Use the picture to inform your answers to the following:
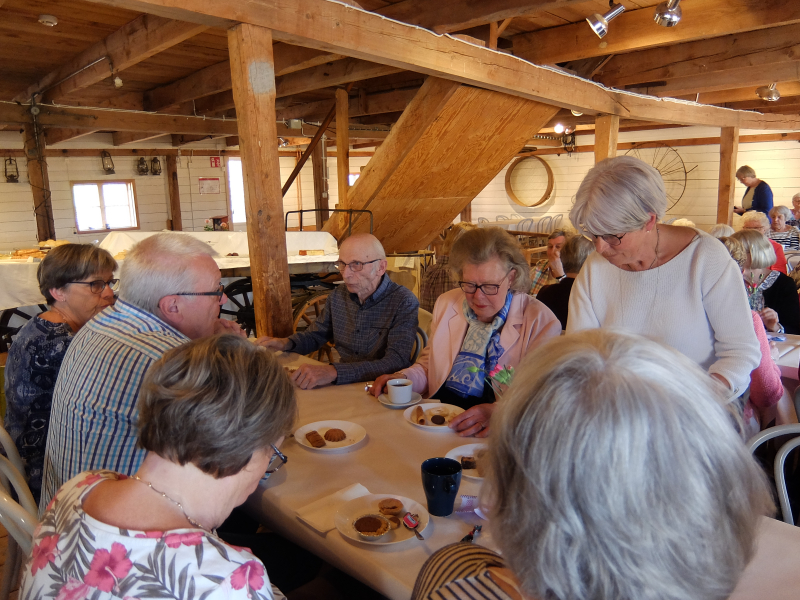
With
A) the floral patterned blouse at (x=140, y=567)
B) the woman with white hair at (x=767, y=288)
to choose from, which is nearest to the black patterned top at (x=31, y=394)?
the floral patterned blouse at (x=140, y=567)

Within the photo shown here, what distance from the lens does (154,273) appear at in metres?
1.79

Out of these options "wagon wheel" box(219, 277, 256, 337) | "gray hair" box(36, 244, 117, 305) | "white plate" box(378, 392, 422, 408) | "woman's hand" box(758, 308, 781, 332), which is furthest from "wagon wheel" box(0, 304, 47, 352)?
"woman's hand" box(758, 308, 781, 332)

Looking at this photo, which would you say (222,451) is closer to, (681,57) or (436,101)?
(436,101)

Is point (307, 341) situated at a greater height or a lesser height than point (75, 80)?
lesser

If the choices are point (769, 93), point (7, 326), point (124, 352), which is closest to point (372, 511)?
point (124, 352)

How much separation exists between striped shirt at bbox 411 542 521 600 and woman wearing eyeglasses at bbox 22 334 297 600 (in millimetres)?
256

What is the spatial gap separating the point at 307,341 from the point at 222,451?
76.3 inches

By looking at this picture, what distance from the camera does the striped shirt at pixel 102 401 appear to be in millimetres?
1441

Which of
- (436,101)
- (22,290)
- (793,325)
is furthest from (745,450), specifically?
(22,290)

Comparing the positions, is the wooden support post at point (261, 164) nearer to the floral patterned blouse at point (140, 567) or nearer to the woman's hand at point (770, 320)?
the floral patterned blouse at point (140, 567)

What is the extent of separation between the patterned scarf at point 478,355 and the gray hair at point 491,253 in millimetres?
87

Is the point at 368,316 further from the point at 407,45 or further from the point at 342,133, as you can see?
the point at 342,133

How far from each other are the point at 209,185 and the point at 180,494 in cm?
1196

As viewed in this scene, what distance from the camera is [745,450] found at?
2.23ft
